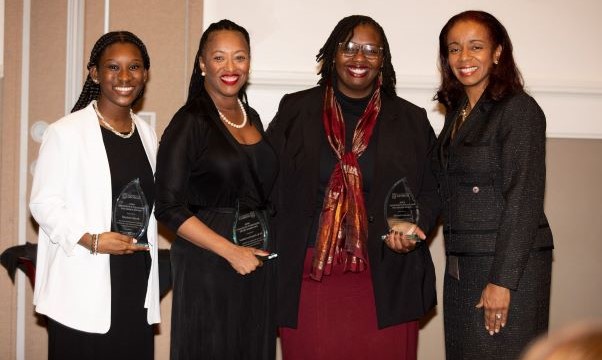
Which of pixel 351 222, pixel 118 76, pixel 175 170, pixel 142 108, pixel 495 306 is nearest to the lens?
pixel 495 306

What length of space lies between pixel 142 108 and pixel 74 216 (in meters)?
1.49

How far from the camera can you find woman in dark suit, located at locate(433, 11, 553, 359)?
2627 mm

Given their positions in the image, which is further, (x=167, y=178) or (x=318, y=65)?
(x=318, y=65)

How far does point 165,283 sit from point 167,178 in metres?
0.69

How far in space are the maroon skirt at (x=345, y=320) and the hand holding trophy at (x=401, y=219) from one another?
0.73 feet

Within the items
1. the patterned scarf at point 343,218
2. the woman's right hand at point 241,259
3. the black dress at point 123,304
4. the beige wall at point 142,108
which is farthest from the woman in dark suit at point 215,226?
the beige wall at point 142,108

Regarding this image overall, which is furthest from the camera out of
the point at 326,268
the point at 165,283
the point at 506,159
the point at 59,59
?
the point at 59,59

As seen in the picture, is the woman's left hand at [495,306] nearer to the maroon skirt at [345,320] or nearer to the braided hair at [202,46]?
the maroon skirt at [345,320]

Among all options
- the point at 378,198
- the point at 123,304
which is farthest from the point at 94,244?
the point at 378,198

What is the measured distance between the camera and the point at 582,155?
423 cm

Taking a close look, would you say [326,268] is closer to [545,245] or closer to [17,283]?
[545,245]

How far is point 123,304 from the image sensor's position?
9.27 feet

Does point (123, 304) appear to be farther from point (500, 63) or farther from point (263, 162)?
point (500, 63)

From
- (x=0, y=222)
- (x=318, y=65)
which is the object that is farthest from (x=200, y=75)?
(x=0, y=222)
